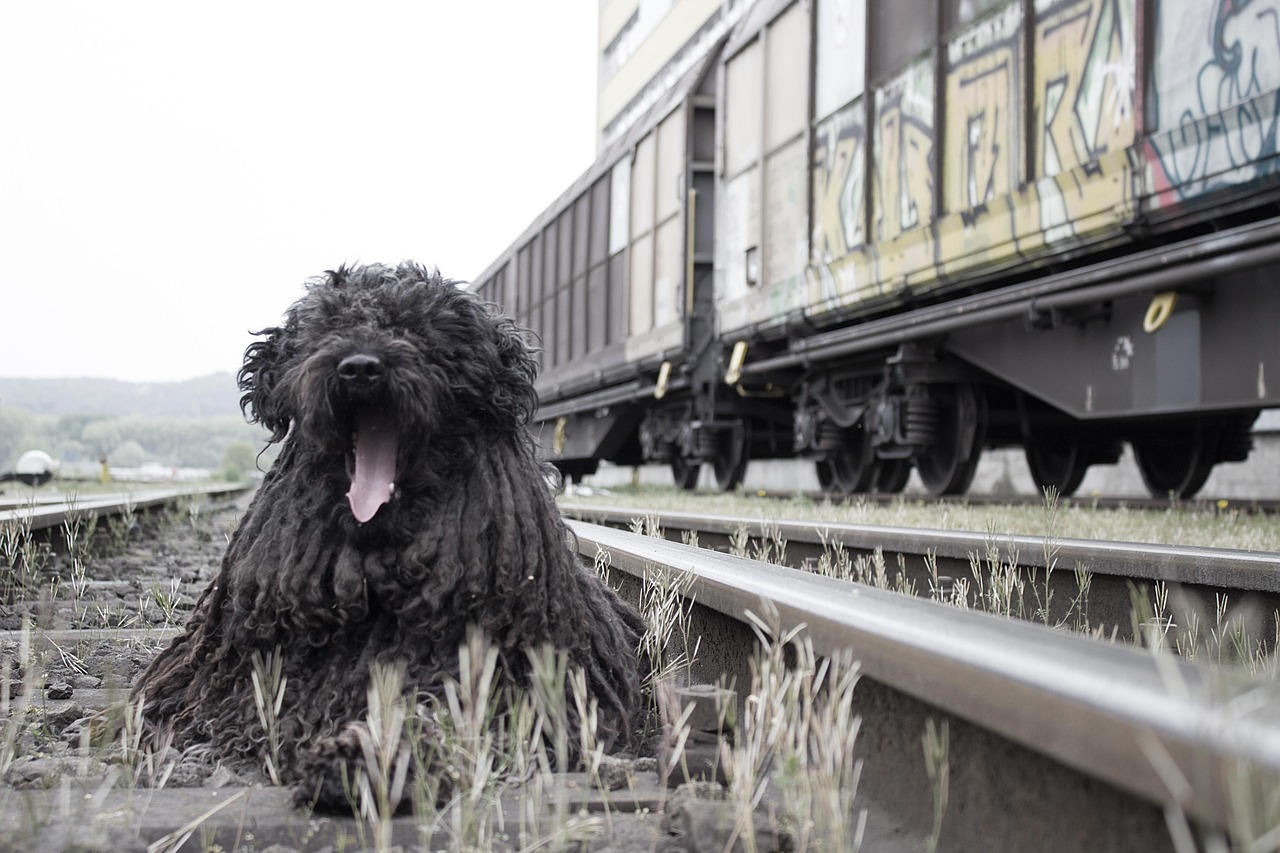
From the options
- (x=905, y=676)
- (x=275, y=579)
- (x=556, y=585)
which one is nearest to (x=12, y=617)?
(x=275, y=579)

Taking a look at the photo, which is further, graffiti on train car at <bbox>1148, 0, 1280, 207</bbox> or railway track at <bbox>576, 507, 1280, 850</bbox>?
graffiti on train car at <bbox>1148, 0, 1280, 207</bbox>

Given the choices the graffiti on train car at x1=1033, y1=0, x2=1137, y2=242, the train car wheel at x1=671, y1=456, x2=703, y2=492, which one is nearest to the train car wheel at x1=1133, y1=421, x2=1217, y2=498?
the graffiti on train car at x1=1033, y1=0, x2=1137, y2=242

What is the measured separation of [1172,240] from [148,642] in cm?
572

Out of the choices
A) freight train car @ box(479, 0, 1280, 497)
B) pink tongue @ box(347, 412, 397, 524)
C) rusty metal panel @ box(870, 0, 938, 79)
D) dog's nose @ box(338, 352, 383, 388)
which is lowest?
pink tongue @ box(347, 412, 397, 524)

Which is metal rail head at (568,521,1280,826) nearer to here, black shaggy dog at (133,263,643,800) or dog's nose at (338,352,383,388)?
black shaggy dog at (133,263,643,800)

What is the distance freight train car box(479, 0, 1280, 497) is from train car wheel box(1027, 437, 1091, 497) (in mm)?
30

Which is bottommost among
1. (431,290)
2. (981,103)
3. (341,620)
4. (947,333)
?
(341,620)

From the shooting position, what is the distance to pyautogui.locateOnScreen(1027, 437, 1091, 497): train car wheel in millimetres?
11490

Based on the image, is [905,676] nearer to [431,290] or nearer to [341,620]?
[341,620]

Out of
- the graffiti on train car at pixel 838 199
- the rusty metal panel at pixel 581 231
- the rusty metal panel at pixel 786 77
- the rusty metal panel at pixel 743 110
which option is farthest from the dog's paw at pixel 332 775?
the rusty metal panel at pixel 581 231

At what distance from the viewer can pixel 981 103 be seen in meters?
7.84

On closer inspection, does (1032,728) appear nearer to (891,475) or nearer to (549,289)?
(891,475)

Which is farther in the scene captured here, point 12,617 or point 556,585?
point 12,617

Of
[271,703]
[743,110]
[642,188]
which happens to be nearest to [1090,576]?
[271,703]
